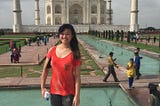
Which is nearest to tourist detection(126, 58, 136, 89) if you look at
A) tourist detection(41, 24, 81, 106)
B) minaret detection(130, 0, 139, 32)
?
tourist detection(41, 24, 81, 106)

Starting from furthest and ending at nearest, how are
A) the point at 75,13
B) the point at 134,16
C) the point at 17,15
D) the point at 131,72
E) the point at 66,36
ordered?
the point at 75,13
the point at 17,15
the point at 134,16
the point at 131,72
the point at 66,36

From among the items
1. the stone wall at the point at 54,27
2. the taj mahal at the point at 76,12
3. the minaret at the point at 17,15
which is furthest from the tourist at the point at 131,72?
the taj mahal at the point at 76,12

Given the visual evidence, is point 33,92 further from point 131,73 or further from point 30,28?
point 30,28

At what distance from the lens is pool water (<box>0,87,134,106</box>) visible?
6.96 metres

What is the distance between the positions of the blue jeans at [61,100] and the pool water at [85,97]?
12.4ft

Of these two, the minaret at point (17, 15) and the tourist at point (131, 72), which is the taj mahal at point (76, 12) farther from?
the tourist at point (131, 72)

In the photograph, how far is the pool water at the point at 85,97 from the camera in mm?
6957

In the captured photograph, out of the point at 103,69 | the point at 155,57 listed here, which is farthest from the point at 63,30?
the point at 155,57

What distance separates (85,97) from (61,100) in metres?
4.39

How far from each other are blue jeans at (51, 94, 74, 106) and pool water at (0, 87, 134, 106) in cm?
378

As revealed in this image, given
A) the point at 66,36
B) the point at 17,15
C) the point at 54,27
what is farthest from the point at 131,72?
the point at 54,27

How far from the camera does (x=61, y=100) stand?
3109 mm

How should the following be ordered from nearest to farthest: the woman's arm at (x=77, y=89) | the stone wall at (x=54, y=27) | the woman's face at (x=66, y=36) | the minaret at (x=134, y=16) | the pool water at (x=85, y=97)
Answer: the woman's arm at (x=77, y=89)
the woman's face at (x=66, y=36)
the pool water at (x=85, y=97)
the minaret at (x=134, y=16)
the stone wall at (x=54, y=27)

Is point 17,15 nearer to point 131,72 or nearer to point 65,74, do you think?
point 131,72
